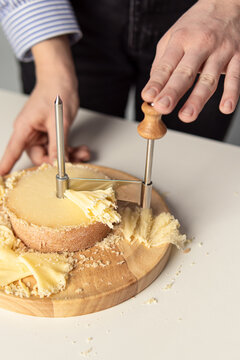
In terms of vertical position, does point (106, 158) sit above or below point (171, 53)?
below

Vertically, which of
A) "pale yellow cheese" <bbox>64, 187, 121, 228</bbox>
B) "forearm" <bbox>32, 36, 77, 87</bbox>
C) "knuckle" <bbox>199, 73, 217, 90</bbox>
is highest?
"knuckle" <bbox>199, 73, 217, 90</bbox>

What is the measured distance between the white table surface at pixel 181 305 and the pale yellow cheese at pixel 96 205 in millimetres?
122

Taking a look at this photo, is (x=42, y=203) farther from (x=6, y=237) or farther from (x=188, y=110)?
(x=188, y=110)

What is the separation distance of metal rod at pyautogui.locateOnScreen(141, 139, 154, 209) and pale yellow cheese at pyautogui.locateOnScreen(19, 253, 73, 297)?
161 millimetres

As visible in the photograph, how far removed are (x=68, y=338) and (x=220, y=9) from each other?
0.57 m

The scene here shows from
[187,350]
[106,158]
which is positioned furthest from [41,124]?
[187,350]

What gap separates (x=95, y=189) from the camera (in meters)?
0.66

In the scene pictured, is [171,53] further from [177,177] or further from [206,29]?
[177,177]

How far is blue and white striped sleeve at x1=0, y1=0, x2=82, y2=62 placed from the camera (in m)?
0.90

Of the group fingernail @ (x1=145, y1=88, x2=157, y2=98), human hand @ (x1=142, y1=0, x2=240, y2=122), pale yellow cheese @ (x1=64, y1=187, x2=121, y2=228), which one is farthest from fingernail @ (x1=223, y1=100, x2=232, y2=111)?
pale yellow cheese @ (x1=64, y1=187, x2=121, y2=228)

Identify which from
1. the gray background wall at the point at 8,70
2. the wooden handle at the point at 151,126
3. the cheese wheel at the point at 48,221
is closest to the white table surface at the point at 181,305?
the cheese wheel at the point at 48,221

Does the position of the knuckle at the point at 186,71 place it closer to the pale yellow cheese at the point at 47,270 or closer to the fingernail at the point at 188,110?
the fingernail at the point at 188,110

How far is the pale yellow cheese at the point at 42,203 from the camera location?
0.61 meters

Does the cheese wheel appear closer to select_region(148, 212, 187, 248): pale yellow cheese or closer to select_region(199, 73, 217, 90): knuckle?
select_region(148, 212, 187, 248): pale yellow cheese
